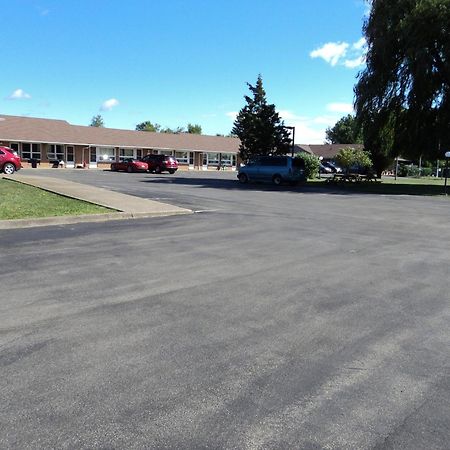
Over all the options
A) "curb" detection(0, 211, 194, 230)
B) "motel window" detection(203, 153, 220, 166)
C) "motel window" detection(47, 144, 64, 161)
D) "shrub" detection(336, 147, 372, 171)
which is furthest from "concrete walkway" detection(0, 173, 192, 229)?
"motel window" detection(203, 153, 220, 166)

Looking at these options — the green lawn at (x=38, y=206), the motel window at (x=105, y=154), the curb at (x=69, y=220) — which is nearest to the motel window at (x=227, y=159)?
the motel window at (x=105, y=154)

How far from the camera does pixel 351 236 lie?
1073 centimetres

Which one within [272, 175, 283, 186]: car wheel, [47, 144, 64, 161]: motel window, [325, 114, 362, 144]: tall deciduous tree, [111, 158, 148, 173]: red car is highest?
[325, 114, 362, 144]: tall deciduous tree

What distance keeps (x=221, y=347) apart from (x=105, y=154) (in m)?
52.9

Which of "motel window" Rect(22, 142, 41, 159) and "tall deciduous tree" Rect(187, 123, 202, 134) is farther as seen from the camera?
"tall deciduous tree" Rect(187, 123, 202, 134)

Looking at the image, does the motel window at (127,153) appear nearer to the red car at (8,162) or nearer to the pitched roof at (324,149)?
the red car at (8,162)

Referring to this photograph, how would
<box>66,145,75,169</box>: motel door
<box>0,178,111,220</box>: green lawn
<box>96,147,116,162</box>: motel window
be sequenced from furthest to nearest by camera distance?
<box>96,147,116,162</box>: motel window → <box>66,145,75,169</box>: motel door → <box>0,178,111,220</box>: green lawn

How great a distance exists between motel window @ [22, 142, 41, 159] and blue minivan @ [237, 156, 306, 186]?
26.4m

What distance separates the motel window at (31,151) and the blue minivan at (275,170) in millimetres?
26448

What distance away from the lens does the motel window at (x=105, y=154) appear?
54.1 m

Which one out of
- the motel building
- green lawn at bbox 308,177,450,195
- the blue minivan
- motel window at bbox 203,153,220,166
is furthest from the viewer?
motel window at bbox 203,153,220,166

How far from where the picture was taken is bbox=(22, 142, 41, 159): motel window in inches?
1917

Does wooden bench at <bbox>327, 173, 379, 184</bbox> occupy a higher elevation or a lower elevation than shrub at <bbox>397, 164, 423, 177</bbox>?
lower

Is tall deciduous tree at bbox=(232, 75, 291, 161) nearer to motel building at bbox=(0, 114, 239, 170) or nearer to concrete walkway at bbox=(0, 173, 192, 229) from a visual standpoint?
motel building at bbox=(0, 114, 239, 170)
